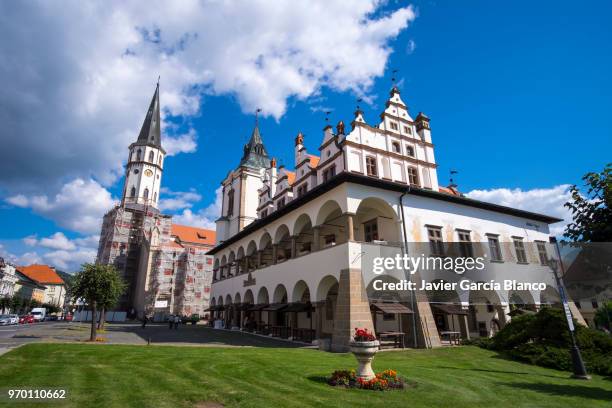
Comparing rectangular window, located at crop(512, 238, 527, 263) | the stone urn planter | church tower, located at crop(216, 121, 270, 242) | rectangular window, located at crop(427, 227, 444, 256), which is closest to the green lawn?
the stone urn planter

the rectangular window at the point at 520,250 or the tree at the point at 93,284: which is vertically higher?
the rectangular window at the point at 520,250

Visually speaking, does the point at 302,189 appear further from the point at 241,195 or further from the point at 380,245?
the point at 241,195

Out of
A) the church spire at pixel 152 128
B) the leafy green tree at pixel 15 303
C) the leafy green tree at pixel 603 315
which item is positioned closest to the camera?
the leafy green tree at pixel 603 315

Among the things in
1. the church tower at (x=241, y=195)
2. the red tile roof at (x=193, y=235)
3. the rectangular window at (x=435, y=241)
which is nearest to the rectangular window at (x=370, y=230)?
the rectangular window at (x=435, y=241)

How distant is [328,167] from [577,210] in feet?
52.5

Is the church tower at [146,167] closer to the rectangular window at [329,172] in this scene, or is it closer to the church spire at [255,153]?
the church spire at [255,153]

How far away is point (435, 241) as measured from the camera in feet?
76.3

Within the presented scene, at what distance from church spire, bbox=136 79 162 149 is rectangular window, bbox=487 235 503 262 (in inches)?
3334

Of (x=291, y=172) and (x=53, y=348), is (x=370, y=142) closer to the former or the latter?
(x=291, y=172)

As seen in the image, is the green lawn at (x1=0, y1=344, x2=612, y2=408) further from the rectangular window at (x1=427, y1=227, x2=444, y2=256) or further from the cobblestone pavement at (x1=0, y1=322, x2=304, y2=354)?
the rectangular window at (x1=427, y1=227, x2=444, y2=256)

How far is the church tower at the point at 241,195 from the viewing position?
50.5m

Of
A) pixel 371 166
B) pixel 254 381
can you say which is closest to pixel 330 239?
pixel 371 166

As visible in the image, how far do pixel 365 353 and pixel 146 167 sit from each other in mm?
88278

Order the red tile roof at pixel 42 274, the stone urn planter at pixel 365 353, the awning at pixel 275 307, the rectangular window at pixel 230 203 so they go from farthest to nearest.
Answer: the red tile roof at pixel 42 274 < the rectangular window at pixel 230 203 < the awning at pixel 275 307 < the stone urn planter at pixel 365 353
